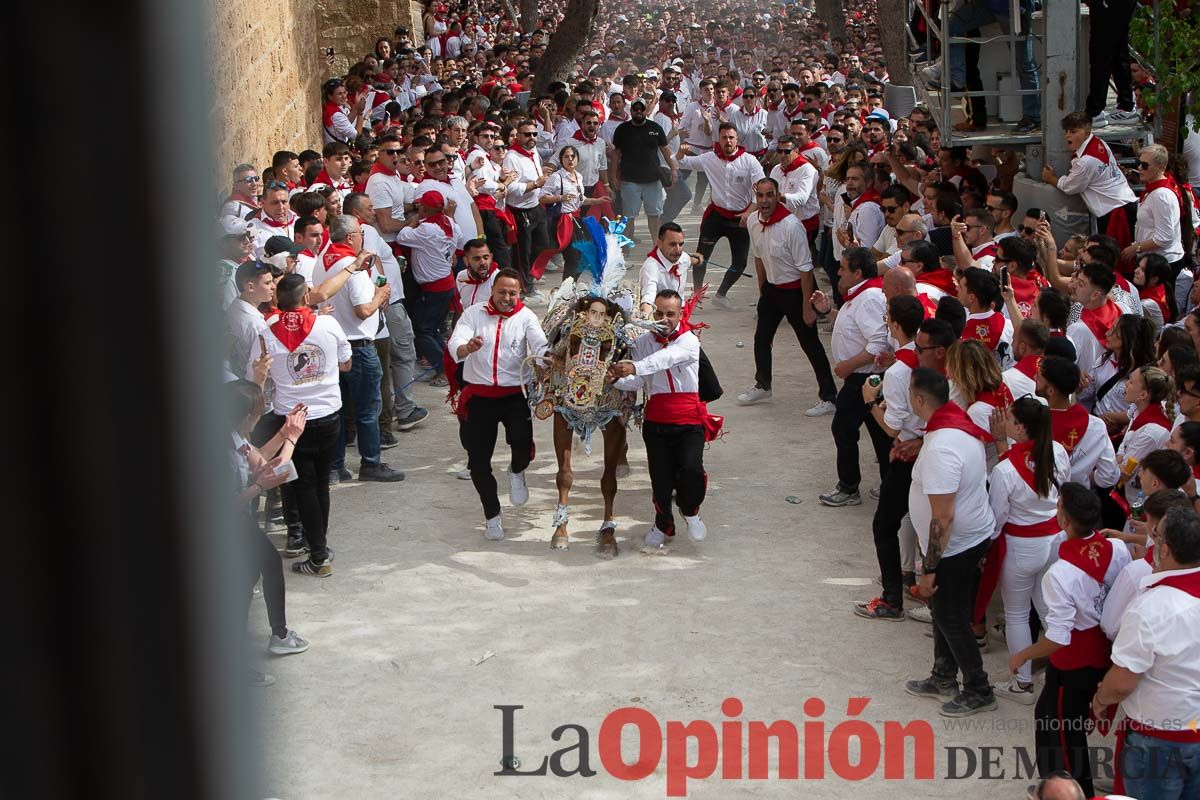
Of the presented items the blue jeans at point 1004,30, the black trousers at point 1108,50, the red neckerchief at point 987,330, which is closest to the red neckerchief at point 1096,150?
the black trousers at point 1108,50

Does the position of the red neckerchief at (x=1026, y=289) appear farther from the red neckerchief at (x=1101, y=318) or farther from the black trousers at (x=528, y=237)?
the black trousers at (x=528, y=237)

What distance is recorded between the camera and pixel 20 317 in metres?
1.18

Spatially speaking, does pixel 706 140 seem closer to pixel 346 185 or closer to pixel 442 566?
pixel 346 185

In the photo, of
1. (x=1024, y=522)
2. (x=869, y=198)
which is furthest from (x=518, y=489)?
(x=869, y=198)

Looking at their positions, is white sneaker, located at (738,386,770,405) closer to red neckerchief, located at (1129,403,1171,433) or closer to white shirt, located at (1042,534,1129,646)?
red neckerchief, located at (1129,403,1171,433)

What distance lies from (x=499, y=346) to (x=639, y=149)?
721 centimetres

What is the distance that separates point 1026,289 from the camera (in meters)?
7.37

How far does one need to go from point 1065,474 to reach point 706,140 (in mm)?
11263

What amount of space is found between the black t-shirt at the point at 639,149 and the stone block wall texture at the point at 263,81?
344 centimetres

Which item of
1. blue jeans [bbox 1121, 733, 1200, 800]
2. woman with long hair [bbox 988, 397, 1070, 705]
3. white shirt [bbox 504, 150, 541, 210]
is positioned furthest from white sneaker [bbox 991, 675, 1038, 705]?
white shirt [bbox 504, 150, 541, 210]

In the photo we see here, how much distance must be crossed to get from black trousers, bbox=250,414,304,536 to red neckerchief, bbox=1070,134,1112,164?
5456mm

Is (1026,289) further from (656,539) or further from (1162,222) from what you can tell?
(656,539)

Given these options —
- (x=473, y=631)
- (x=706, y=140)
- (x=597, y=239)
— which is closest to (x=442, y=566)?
(x=473, y=631)

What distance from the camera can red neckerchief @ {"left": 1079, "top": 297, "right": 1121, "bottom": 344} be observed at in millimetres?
6617
